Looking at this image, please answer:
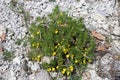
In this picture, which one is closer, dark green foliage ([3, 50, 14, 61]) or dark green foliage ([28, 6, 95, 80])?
dark green foliage ([28, 6, 95, 80])

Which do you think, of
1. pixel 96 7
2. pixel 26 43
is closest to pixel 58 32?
pixel 26 43

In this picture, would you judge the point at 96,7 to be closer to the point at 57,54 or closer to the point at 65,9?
the point at 65,9

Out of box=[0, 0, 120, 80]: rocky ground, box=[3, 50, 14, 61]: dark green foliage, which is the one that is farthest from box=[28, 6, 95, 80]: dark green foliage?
box=[3, 50, 14, 61]: dark green foliage

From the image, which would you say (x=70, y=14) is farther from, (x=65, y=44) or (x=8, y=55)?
(x=8, y=55)

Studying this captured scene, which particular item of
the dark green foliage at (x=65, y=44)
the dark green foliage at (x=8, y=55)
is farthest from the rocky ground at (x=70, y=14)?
the dark green foliage at (x=65, y=44)

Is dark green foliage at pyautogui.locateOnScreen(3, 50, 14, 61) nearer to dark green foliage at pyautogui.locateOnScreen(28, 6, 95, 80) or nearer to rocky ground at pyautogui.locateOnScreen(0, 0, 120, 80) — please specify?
rocky ground at pyautogui.locateOnScreen(0, 0, 120, 80)

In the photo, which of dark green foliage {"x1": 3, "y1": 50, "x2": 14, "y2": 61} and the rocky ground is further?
dark green foliage {"x1": 3, "y1": 50, "x2": 14, "y2": 61}

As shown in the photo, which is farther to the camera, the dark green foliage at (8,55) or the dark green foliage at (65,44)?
the dark green foliage at (8,55)

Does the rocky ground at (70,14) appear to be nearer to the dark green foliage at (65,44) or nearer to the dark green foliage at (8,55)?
the dark green foliage at (8,55)
